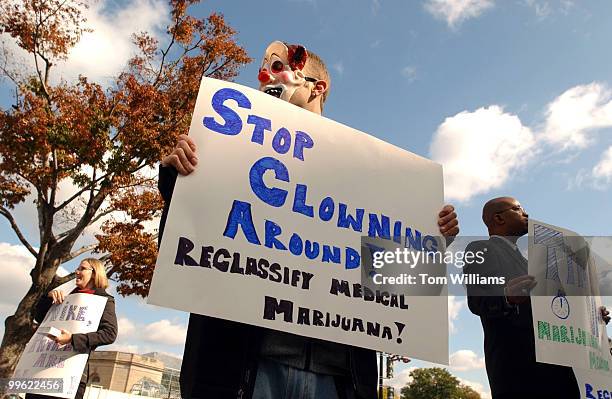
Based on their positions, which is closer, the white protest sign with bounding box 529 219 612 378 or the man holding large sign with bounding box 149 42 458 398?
the man holding large sign with bounding box 149 42 458 398

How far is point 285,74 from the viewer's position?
7.83 ft

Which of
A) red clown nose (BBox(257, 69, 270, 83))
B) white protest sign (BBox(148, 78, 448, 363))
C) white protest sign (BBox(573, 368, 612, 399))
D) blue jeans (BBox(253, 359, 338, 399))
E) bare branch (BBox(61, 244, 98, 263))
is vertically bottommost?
blue jeans (BBox(253, 359, 338, 399))

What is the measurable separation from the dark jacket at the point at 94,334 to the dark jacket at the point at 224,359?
84.9 inches

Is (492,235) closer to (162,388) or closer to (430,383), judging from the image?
(162,388)

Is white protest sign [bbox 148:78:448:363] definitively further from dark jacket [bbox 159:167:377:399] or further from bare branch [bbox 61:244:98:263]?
bare branch [bbox 61:244:98:263]

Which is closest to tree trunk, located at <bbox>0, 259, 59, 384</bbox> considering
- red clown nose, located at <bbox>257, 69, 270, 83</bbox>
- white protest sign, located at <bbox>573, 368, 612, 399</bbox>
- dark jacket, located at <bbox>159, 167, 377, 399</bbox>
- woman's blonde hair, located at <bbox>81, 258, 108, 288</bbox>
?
woman's blonde hair, located at <bbox>81, 258, 108, 288</bbox>

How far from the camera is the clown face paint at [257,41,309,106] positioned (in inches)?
93.6

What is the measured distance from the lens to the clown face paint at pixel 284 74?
238cm

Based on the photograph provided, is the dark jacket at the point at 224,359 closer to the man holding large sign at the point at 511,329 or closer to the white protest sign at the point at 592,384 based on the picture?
the man holding large sign at the point at 511,329

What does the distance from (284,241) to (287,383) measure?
0.53 m

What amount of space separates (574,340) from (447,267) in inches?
38.1

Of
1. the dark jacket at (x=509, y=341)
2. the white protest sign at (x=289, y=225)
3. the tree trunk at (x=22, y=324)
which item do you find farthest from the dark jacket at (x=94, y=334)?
the tree trunk at (x=22, y=324)

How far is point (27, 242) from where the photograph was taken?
1166cm

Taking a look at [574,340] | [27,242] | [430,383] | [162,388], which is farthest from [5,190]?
[430,383]
